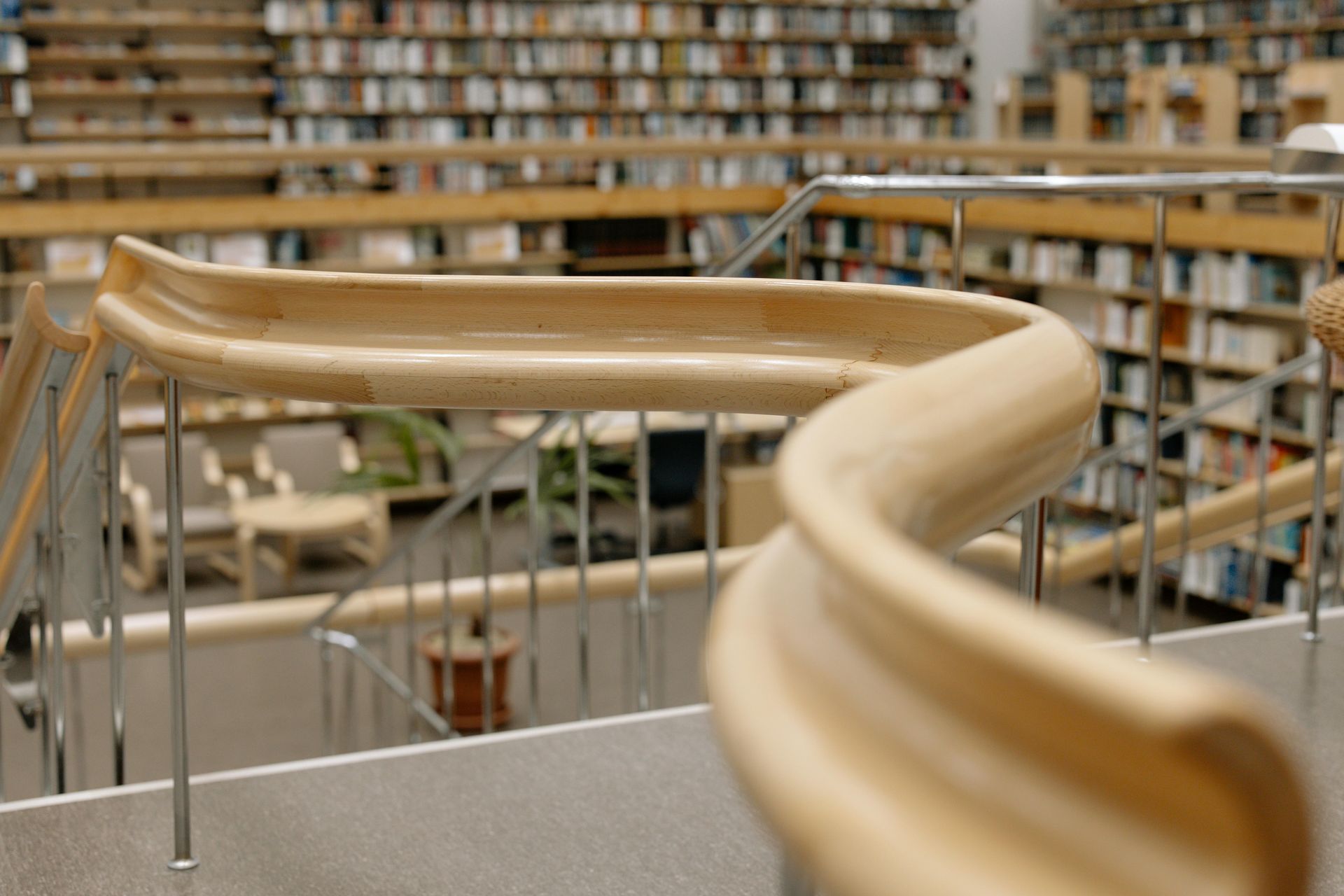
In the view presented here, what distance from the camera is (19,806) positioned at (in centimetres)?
164

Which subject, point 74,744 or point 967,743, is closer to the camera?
point 967,743

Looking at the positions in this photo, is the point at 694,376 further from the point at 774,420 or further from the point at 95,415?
the point at 774,420

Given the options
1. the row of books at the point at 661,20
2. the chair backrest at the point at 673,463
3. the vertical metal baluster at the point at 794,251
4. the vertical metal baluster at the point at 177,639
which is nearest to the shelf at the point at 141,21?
the row of books at the point at 661,20

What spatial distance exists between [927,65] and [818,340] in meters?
12.4

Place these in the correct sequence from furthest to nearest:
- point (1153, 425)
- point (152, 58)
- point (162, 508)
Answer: point (152, 58), point (162, 508), point (1153, 425)

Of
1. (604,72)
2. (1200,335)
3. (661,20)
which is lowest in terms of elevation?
(1200,335)

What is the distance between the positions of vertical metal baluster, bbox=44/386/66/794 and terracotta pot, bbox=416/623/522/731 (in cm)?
393

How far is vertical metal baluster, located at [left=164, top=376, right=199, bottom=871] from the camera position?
1.42m

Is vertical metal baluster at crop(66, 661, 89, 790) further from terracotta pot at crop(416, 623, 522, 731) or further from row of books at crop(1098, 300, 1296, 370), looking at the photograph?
row of books at crop(1098, 300, 1296, 370)

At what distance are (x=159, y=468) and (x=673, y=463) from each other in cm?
278

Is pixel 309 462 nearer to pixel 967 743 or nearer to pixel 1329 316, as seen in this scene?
pixel 1329 316

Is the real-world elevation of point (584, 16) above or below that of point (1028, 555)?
above

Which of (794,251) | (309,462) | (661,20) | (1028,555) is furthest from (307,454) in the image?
(1028,555)

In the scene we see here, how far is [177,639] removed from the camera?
4.86 ft
